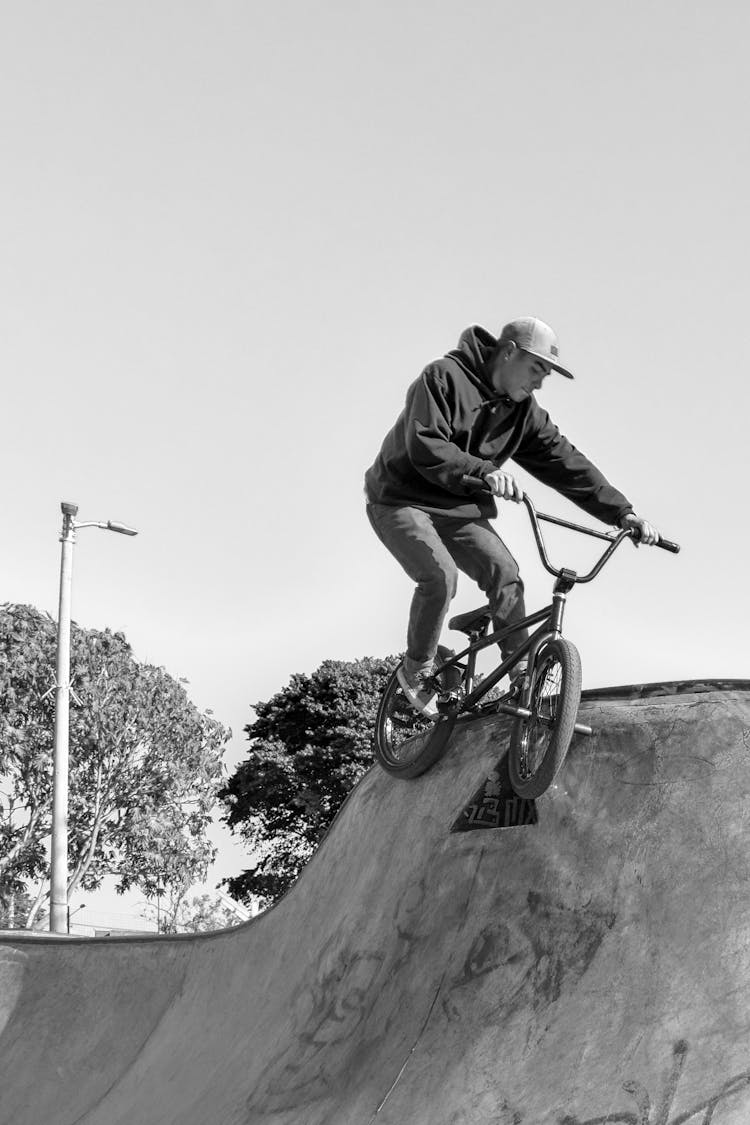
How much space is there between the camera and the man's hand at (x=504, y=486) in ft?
20.9

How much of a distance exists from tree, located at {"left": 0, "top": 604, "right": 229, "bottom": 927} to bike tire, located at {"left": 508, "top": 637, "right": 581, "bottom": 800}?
85.8 feet

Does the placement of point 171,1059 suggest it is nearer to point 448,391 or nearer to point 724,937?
point 724,937

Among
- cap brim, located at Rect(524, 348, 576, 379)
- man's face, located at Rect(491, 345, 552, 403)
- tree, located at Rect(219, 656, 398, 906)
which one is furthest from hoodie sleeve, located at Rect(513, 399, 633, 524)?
tree, located at Rect(219, 656, 398, 906)

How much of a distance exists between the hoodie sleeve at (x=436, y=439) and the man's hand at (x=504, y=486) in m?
0.11

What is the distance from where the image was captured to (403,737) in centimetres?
798

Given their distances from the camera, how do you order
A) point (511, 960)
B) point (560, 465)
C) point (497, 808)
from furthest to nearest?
1. point (560, 465)
2. point (497, 808)
3. point (511, 960)

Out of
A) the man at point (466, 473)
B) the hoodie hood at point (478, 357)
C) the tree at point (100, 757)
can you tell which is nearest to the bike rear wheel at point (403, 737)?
the man at point (466, 473)

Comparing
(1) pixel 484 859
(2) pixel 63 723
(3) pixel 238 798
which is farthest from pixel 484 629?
(3) pixel 238 798

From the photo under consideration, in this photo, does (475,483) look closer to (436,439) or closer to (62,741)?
Answer: (436,439)

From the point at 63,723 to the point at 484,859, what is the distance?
13.7 m

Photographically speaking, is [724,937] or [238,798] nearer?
[724,937]

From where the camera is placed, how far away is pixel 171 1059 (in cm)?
717

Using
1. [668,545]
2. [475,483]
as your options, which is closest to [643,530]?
[668,545]

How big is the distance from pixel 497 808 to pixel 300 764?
38.7 m
